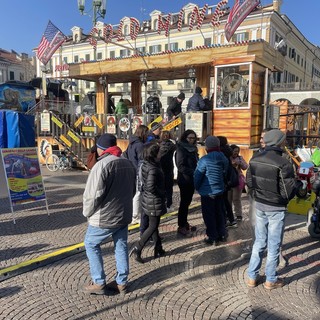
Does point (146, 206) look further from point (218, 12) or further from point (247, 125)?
point (218, 12)

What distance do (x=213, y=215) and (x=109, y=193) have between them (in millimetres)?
2102

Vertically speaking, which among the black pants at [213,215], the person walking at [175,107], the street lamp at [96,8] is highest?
the street lamp at [96,8]

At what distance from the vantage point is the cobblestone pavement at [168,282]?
10.7ft

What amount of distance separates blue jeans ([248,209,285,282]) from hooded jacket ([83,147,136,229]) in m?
1.49

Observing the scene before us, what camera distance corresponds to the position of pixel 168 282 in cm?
387

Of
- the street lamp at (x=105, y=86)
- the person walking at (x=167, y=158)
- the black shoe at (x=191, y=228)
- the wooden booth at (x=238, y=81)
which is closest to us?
the person walking at (x=167, y=158)

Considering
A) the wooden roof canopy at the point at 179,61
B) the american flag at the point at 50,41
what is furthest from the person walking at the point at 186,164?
the american flag at the point at 50,41

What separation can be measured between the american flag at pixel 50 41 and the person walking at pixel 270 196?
35.8 feet

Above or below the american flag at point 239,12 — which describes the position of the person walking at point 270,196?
below

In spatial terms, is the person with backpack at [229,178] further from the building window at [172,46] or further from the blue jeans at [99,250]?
the building window at [172,46]

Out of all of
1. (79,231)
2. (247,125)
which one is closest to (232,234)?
(79,231)

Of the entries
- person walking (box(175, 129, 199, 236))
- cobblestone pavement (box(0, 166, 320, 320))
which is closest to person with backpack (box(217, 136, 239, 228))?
cobblestone pavement (box(0, 166, 320, 320))

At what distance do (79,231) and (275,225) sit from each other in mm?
3442

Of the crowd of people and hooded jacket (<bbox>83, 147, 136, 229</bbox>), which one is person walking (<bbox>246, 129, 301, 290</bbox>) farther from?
hooded jacket (<bbox>83, 147, 136, 229</bbox>)
